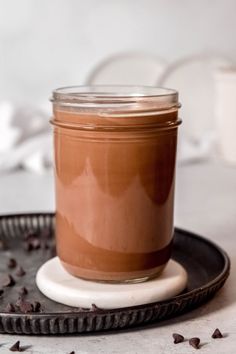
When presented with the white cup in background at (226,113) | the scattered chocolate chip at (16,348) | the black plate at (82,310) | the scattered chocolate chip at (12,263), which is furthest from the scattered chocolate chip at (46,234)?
the white cup in background at (226,113)

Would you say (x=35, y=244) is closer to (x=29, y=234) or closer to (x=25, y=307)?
(x=29, y=234)

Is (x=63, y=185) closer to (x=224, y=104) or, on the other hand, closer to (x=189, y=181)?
(x=189, y=181)

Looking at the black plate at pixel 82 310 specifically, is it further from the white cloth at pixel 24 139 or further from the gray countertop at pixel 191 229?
the white cloth at pixel 24 139

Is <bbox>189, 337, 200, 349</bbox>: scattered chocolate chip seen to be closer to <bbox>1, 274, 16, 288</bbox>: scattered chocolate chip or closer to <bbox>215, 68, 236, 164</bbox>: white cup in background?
<bbox>1, 274, 16, 288</bbox>: scattered chocolate chip

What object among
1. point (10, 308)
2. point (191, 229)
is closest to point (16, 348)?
point (10, 308)

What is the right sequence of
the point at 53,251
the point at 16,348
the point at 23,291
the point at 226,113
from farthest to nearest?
the point at 226,113, the point at 53,251, the point at 23,291, the point at 16,348

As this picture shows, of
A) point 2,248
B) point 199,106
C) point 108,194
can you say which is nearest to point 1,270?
point 2,248

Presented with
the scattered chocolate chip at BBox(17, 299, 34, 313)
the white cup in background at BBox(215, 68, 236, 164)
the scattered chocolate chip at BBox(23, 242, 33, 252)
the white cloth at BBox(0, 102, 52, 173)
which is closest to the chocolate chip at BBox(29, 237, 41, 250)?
the scattered chocolate chip at BBox(23, 242, 33, 252)
